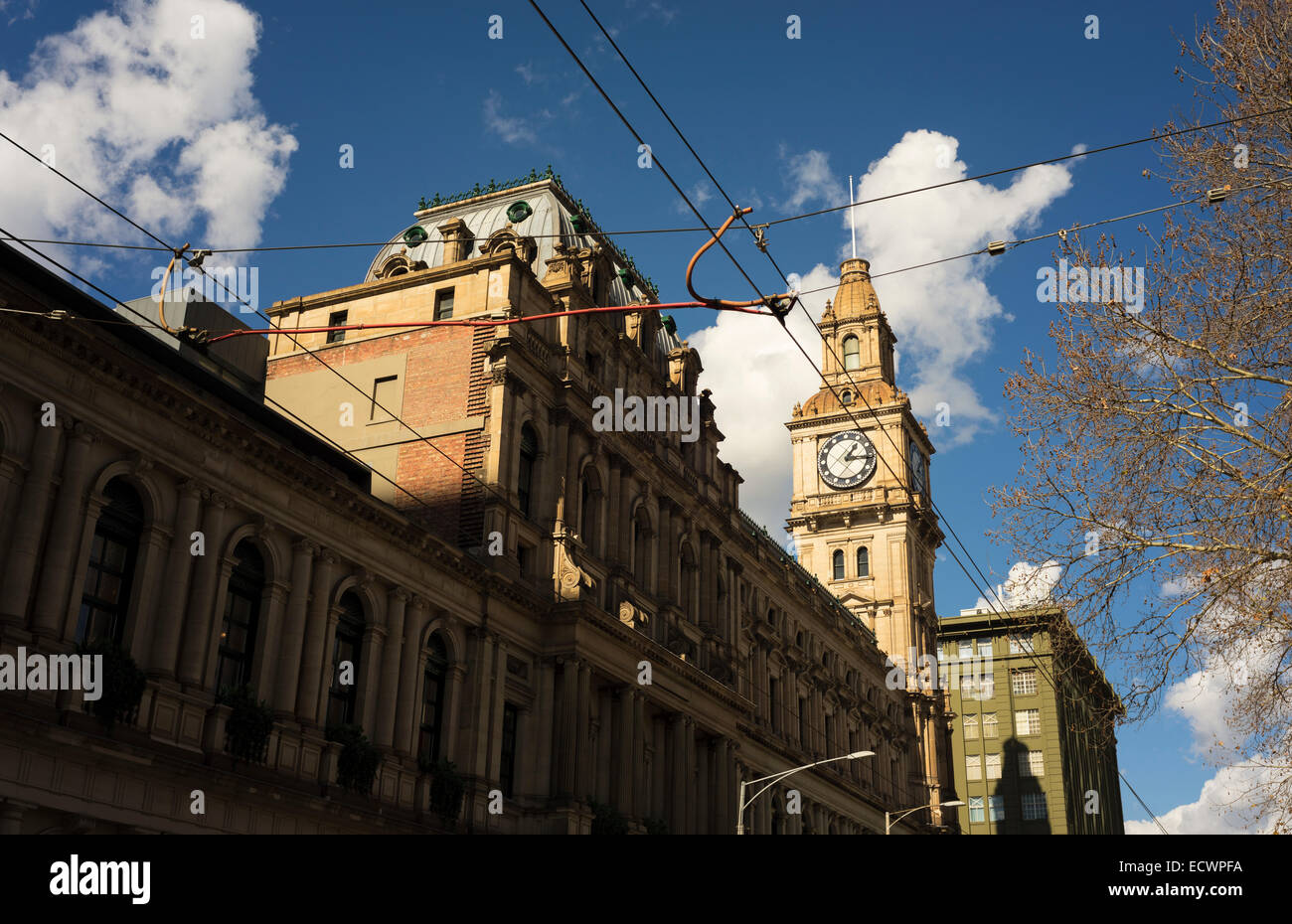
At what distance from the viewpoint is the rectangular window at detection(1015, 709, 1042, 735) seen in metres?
118

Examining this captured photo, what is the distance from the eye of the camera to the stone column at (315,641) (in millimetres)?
31281

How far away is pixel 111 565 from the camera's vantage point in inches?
1072

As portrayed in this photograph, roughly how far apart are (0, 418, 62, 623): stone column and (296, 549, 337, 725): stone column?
26.1 feet

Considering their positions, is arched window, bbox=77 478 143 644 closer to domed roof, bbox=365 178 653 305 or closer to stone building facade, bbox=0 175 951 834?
stone building facade, bbox=0 175 951 834

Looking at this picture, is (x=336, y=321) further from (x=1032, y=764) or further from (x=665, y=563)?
(x=1032, y=764)

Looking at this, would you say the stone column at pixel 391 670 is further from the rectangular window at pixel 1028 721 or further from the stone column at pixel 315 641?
the rectangular window at pixel 1028 721

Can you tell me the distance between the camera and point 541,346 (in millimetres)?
44719

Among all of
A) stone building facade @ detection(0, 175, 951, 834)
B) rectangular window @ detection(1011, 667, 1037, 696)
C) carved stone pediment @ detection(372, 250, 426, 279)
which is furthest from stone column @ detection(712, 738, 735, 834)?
rectangular window @ detection(1011, 667, 1037, 696)

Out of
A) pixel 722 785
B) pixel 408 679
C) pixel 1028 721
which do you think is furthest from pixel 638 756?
pixel 1028 721

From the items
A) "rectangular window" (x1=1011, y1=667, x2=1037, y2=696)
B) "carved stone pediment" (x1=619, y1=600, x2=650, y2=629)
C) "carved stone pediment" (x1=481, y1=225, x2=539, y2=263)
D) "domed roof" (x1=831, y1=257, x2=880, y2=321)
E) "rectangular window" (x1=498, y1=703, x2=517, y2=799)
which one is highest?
"domed roof" (x1=831, y1=257, x2=880, y2=321)

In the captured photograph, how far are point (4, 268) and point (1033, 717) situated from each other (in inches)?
4209

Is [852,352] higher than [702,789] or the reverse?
higher

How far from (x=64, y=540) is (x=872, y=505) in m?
70.4
